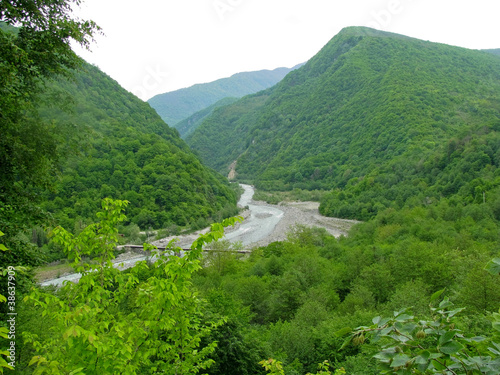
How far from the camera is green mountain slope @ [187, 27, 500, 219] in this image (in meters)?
62.7

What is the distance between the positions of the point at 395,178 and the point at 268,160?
88079mm

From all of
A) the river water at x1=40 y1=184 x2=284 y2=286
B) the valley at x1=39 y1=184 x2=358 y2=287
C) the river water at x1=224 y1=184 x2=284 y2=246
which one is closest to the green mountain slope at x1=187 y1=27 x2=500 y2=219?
the valley at x1=39 y1=184 x2=358 y2=287

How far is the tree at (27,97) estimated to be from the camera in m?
6.00

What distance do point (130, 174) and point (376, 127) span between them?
7712cm

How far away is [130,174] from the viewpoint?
200ft

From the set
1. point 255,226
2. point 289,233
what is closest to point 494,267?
point 289,233

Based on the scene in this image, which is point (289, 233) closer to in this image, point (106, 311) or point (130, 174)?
point (130, 174)

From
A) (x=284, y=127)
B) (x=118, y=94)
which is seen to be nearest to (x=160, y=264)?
(x=118, y=94)

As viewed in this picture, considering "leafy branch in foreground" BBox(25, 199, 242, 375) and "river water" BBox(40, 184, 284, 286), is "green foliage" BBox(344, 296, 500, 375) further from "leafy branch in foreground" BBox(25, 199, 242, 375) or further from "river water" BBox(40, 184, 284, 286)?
"river water" BBox(40, 184, 284, 286)

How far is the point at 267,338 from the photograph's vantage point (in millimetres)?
14977

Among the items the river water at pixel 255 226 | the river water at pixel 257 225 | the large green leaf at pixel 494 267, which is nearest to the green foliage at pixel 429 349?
the large green leaf at pixel 494 267

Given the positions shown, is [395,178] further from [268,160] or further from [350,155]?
[268,160]

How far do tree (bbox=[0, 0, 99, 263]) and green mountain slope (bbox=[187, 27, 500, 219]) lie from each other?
170 ft

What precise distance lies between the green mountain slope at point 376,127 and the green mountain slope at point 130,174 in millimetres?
31077
